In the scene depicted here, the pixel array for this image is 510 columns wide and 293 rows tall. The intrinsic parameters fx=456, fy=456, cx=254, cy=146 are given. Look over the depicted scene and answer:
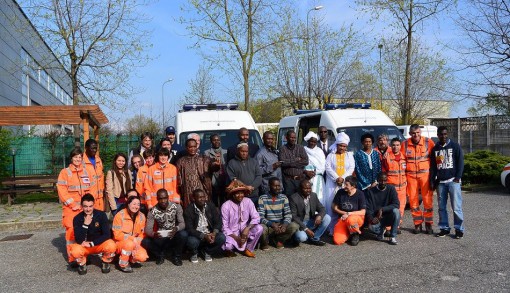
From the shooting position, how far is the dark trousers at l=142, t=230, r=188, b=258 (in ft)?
21.8

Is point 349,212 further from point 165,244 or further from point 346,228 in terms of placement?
point 165,244

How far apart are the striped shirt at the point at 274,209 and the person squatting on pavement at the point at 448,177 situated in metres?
2.72

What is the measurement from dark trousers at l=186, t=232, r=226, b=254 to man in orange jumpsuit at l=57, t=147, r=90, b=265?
5.63 ft

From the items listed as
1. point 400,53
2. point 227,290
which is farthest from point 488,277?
point 400,53

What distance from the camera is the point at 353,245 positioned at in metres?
7.38

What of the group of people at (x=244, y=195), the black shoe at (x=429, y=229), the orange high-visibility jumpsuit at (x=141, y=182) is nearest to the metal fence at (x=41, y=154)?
the group of people at (x=244, y=195)

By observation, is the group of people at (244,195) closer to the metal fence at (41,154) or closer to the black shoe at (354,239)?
the black shoe at (354,239)

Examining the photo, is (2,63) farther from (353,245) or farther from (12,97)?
(353,245)

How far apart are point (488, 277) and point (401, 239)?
2137 mm

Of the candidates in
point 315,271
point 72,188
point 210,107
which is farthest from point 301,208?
point 210,107

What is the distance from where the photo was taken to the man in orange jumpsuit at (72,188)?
22.2 feet

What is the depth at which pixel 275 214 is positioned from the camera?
7312 millimetres

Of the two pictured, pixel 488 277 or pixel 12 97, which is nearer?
pixel 488 277

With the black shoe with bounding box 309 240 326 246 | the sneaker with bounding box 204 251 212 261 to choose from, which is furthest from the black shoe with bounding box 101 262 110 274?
the black shoe with bounding box 309 240 326 246
